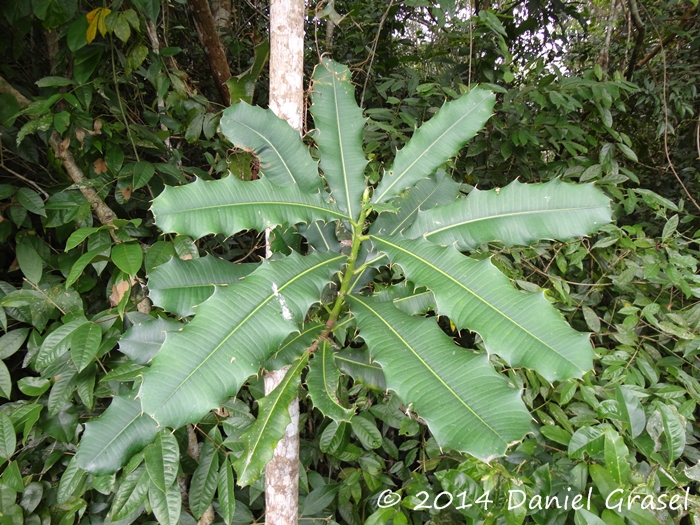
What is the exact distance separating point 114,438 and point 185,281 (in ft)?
1.20

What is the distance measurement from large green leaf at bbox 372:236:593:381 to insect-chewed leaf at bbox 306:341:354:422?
27 centimetres

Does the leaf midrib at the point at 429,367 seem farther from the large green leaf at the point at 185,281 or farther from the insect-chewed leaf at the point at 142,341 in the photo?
the insect-chewed leaf at the point at 142,341

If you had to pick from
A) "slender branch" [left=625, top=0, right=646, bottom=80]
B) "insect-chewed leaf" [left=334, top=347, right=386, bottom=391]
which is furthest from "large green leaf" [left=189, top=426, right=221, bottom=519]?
"slender branch" [left=625, top=0, right=646, bottom=80]

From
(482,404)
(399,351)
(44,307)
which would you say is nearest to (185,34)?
(44,307)

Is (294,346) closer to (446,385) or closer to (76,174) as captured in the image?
(446,385)

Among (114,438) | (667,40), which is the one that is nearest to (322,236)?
(114,438)

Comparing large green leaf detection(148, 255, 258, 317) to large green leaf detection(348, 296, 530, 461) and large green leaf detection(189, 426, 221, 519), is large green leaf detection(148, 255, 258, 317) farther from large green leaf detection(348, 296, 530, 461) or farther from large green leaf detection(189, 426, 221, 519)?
large green leaf detection(189, 426, 221, 519)

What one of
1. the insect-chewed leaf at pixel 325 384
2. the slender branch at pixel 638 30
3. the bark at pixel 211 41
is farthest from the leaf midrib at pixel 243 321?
the slender branch at pixel 638 30

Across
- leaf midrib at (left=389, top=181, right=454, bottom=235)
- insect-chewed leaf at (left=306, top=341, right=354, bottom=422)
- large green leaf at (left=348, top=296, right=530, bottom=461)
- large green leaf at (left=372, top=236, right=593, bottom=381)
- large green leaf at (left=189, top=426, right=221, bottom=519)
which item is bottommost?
large green leaf at (left=189, top=426, right=221, bottom=519)

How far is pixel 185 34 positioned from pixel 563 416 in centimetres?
280

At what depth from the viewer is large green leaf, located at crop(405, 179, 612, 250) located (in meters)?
0.79

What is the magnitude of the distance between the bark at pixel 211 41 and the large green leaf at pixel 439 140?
144cm

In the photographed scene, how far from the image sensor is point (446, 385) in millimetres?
651

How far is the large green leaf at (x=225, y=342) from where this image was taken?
57 cm
